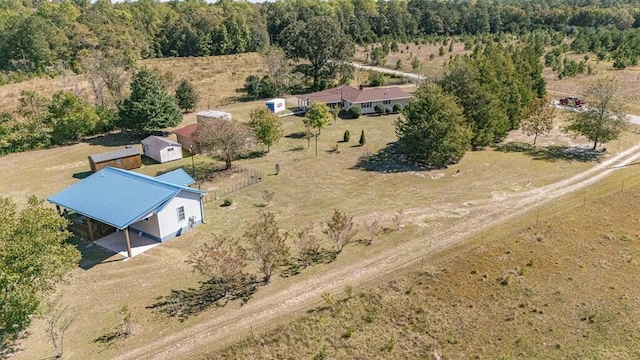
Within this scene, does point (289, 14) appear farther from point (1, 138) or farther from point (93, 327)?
point (93, 327)

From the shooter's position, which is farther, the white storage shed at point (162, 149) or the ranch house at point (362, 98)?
the ranch house at point (362, 98)

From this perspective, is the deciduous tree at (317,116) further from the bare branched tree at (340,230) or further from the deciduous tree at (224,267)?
the deciduous tree at (224,267)

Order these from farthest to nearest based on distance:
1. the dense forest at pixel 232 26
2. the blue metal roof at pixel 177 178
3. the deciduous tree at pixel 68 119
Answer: the dense forest at pixel 232 26
the deciduous tree at pixel 68 119
the blue metal roof at pixel 177 178

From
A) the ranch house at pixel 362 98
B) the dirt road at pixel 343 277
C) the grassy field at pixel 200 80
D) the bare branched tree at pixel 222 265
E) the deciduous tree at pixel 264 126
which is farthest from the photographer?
the grassy field at pixel 200 80

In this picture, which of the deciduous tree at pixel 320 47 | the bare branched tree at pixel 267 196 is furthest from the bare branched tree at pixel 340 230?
the deciduous tree at pixel 320 47

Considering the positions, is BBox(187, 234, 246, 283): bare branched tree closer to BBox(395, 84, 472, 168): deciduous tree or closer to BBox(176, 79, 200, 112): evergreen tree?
BBox(395, 84, 472, 168): deciduous tree

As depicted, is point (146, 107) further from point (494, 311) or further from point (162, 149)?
point (494, 311)

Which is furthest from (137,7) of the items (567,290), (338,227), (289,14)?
(567,290)
